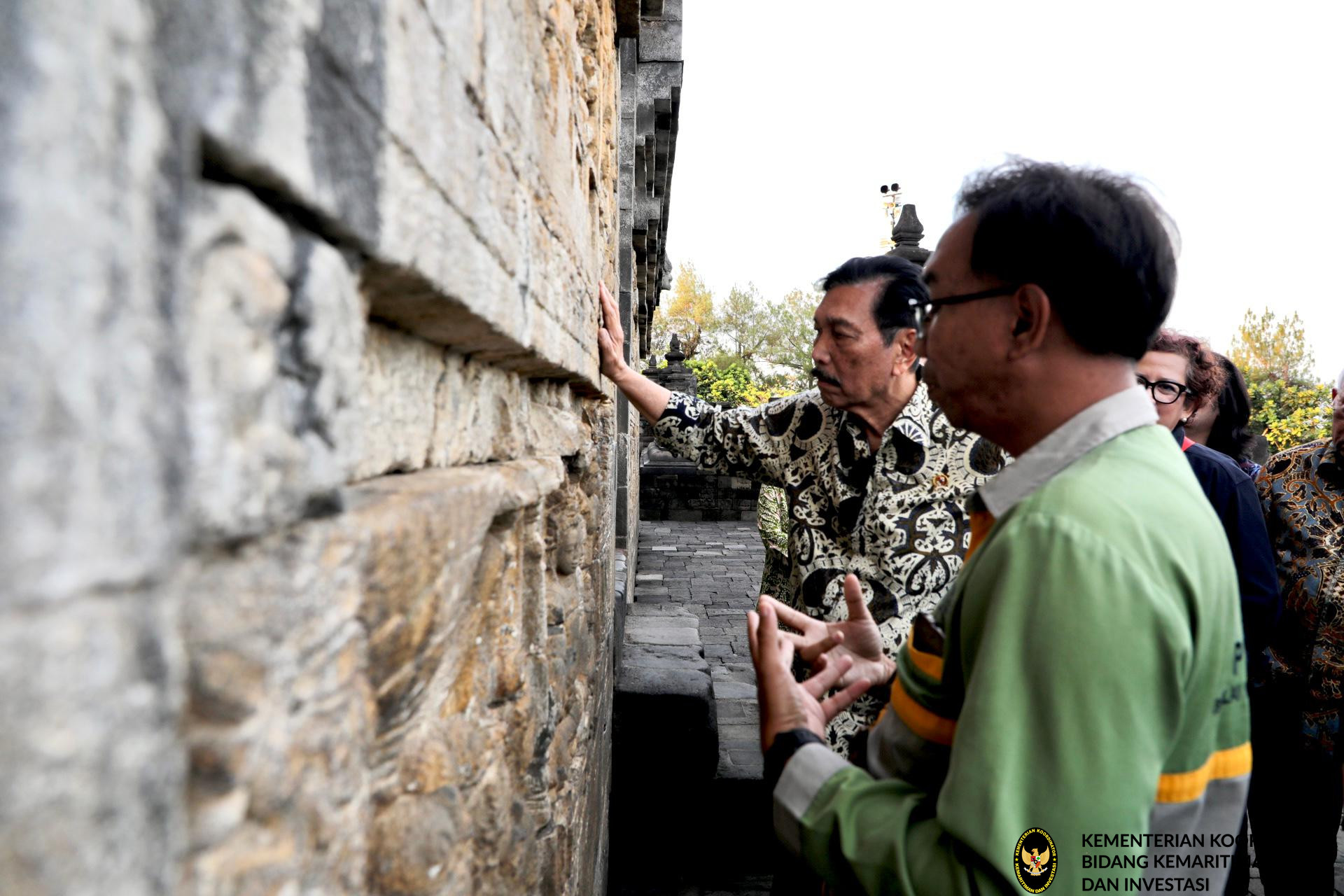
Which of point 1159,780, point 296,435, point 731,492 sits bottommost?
point 731,492

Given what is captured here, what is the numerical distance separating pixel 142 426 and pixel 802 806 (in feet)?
3.66

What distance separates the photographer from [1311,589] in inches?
96.0

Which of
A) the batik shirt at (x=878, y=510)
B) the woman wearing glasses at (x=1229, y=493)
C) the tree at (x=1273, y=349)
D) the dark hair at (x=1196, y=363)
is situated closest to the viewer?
the batik shirt at (x=878, y=510)

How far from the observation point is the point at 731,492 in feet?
46.2

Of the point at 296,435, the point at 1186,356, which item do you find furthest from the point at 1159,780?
the point at 1186,356

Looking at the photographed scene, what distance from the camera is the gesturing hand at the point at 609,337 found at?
8.12ft

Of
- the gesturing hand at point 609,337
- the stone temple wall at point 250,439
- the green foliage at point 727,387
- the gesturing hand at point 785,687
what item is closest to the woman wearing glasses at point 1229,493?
Answer: the gesturing hand at point 785,687

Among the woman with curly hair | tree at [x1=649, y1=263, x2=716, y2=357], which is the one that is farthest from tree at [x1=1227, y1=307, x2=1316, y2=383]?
the woman with curly hair

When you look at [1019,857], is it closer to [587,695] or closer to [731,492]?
[587,695]

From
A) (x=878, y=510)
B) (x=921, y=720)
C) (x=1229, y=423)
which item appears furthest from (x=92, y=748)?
(x=1229, y=423)

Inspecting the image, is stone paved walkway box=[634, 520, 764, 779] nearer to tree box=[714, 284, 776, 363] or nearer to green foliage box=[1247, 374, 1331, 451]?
green foliage box=[1247, 374, 1331, 451]

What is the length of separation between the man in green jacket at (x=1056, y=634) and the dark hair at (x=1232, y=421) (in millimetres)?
2283

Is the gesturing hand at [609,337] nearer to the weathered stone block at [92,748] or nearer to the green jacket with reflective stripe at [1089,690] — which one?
the green jacket with reflective stripe at [1089,690]

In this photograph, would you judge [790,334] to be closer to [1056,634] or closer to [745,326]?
[745,326]
